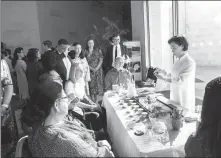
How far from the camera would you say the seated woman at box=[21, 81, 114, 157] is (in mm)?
1536

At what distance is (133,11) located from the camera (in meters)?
6.70

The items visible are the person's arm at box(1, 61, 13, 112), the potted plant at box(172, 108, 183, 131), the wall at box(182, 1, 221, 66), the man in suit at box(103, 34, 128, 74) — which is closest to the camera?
the potted plant at box(172, 108, 183, 131)

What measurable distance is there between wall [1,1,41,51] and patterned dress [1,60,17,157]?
15.3 ft

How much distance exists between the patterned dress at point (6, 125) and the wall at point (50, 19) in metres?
4.68

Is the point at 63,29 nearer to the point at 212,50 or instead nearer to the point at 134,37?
the point at 134,37

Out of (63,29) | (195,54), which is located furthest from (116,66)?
(63,29)

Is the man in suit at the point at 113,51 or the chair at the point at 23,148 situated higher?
the man in suit at the point at 113,51

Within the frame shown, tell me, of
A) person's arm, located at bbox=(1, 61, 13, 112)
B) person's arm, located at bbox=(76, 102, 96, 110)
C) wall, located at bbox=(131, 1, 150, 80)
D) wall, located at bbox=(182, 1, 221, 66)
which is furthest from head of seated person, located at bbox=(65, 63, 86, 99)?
wall, located at bbox=(131, 1, 150, 80)

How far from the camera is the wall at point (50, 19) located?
7.04 metres

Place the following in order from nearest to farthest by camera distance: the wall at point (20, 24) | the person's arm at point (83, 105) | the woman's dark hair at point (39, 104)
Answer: the woman's dark hair at point (39, 104)
the person's arm at point (83, 105)
the wall at point (20, 24)

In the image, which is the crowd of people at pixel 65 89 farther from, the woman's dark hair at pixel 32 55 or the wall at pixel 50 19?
the wall at pixel 50 19

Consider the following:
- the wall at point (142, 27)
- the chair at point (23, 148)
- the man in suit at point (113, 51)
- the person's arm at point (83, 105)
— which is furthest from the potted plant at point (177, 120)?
the wall at point (142, 27)

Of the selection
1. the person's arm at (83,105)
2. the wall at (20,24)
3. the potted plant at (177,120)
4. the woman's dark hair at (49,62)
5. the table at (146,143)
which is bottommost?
the person's arm at (83,105)

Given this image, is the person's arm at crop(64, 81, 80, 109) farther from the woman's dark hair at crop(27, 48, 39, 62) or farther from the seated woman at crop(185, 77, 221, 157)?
the seated woman at crop(185, 77, 221, 157)
